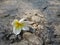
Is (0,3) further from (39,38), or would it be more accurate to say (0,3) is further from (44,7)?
(39,38)

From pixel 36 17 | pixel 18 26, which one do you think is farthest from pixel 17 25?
pixel 36 17

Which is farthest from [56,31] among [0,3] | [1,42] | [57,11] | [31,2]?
[0,3]

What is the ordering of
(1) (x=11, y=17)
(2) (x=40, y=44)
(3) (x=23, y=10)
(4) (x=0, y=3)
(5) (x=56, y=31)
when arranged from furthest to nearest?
(4) (x=0, y=3) < (3) (x=23, y=10) < (1) (x=11, y=17) < (5) (x=56, y=31) < (2) (x=40, y=44)

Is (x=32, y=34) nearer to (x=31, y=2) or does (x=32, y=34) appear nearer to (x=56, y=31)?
(x=56, y=31)

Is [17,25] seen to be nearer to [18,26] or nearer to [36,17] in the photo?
[18,26]

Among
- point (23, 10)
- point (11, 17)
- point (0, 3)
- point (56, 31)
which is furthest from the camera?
point (0, 3)

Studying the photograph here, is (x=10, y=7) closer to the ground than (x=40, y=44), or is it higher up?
higher up

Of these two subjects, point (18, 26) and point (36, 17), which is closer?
point (18, 26)

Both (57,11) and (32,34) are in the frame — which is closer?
(32,34)
